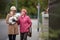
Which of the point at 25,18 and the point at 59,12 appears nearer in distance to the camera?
the point at 59,12

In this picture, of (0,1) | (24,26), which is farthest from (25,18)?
(0,1)

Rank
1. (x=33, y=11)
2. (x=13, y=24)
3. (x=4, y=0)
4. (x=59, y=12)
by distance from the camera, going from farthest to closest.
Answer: (x=33, y=11) < (x=13, y=24) < (x=4, y=0) < (x=59, y=12)

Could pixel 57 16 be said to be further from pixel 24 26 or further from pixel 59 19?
pixel 24 26

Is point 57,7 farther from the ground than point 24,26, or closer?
farther from the ground

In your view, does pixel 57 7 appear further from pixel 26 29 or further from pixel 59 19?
pixel 26 29

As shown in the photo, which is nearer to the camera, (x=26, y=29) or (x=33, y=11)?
(x=26, y=29)

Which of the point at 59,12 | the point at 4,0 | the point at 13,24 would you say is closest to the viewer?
the point at 59,12

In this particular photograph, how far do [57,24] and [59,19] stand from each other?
74 millimetres

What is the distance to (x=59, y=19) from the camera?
60.2 inches

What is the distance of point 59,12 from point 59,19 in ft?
0.14

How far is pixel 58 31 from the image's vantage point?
5.11 feet

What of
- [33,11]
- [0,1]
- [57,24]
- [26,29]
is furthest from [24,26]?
[33,11]

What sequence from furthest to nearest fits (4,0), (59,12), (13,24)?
(13,24) → (4,0) → (59,12)

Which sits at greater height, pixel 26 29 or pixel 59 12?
pixel 59 12
